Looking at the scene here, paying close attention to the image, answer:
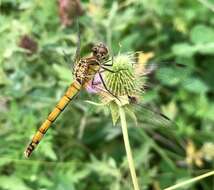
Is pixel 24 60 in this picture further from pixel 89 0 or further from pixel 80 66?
pixel 80 66

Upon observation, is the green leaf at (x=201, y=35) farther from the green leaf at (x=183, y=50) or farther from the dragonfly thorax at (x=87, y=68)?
the dragonfly thorax at (x=87, y=68)

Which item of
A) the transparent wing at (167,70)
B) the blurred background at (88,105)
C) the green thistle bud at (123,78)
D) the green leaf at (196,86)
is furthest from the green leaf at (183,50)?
the green thistle bud at (123,78)

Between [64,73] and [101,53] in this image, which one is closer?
[101,53]

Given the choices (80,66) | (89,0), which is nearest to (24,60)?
(89,0)

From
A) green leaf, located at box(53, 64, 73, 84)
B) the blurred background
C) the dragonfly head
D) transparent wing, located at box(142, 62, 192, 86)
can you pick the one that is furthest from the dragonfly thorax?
green leaf, located at box(53, 64, 73, 84)

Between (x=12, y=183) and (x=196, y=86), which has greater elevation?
(x=196, y=86)

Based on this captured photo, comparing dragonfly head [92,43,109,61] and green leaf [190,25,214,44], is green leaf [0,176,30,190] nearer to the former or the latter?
dragonfly head [92,43,109,61]

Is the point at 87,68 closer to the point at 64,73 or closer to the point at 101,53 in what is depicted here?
the point at 101,53

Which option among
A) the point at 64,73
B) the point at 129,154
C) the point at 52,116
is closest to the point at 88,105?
the point at 64,73
